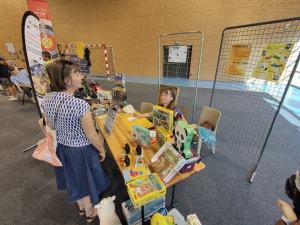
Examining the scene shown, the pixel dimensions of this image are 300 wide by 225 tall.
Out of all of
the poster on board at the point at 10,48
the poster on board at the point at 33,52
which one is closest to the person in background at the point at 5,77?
the poster on board at the point at 33,52

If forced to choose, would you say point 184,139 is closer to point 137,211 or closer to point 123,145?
point 123,145

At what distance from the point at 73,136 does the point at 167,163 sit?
0.74 metres

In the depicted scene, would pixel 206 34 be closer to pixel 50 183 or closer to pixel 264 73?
pixel 264 73

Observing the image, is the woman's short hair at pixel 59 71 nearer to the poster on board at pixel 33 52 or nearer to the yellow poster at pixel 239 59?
the poster on board at pixel 33 52

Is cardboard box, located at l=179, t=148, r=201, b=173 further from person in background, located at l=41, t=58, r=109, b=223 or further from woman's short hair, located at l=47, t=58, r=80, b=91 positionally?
woman's short hair, located at l=47, t=58, r=80, b=91

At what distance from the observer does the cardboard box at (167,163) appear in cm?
97

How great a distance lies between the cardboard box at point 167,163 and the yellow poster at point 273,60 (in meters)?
1.51

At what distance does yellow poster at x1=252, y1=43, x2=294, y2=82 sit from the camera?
147cm

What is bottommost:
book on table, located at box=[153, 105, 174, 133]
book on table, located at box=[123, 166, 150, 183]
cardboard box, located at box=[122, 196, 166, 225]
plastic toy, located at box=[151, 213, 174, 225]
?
cardboard box, located at box=[122, 196, 166, 225]

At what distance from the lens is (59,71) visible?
938 mm

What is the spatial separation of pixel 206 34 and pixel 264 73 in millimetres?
4438

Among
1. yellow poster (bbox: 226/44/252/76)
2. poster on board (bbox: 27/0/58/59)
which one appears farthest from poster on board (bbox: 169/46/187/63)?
poster on board (bbox: 27/0/58/59)

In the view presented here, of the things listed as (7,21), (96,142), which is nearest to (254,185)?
(96,142)

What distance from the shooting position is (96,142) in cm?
114
